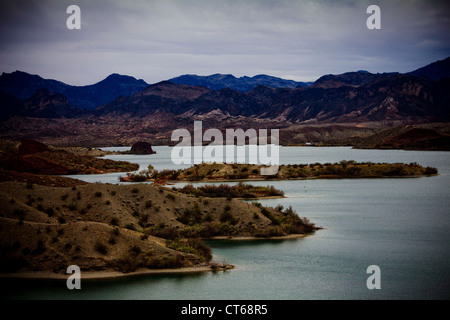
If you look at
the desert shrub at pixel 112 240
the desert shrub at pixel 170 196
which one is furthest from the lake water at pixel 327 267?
the desert shrub at pixel 170 196

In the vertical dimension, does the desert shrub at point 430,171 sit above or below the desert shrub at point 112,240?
above

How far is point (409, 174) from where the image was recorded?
80.0 m

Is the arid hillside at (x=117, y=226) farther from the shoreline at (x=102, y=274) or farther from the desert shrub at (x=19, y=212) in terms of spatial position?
the shoreline at (x=102, y=274)

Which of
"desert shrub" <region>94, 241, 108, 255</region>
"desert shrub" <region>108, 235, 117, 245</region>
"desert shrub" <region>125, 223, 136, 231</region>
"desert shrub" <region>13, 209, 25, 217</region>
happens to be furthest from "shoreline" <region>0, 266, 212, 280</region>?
"desert shrub" <region>125, 223, 136, 231</region>

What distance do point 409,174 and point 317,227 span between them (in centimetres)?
4721

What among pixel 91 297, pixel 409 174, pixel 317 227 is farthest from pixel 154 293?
pixel 409 174

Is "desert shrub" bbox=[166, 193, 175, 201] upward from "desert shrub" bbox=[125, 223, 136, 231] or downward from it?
upward

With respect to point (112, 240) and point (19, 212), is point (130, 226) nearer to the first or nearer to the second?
point (112, 240)

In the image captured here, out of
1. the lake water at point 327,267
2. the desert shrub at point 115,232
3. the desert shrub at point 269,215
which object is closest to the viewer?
the lake water at point 327,267

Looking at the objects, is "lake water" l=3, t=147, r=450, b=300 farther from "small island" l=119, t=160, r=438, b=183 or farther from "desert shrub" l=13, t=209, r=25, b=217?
"small island" l=119, t=160, r=438, b=183

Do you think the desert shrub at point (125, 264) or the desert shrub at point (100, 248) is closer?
the desert shrub at point (125, 264)

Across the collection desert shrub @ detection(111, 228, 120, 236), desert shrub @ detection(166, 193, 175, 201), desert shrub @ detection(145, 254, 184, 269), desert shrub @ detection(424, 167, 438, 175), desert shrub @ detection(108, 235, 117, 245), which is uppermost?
desert shrub @ detection(424, 167, 438, 175)
